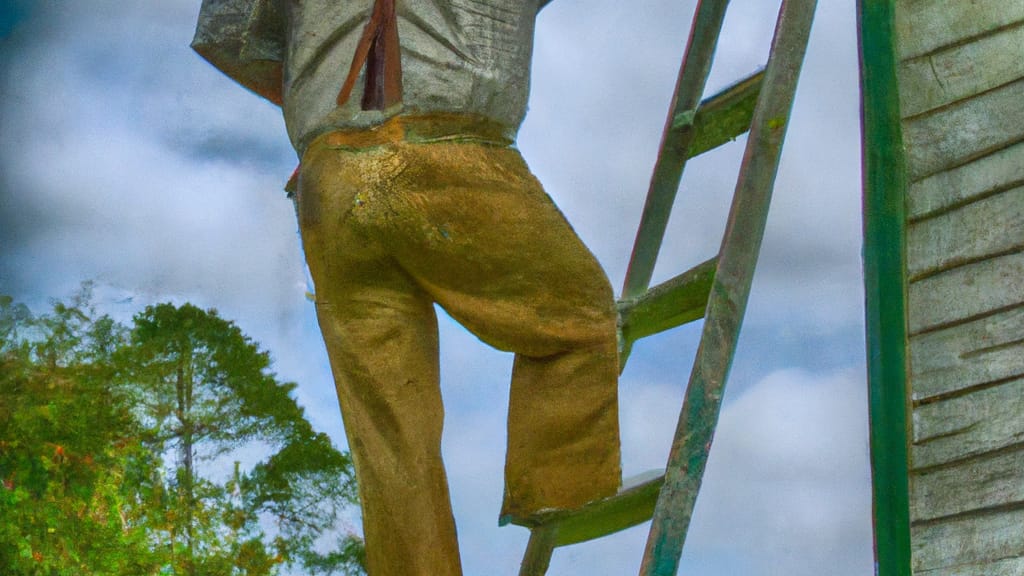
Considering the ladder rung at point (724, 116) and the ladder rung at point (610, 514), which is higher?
the ladder rung at point (724, 116)

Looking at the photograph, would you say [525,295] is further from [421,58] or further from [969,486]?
[969,486]

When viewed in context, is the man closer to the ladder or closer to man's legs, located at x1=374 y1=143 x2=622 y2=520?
man's legs, located at x1=374 y1=143 x2=622 y2=520

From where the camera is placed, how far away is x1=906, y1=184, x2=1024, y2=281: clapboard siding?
2383 millimetres

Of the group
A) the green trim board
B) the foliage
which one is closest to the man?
the green trim board

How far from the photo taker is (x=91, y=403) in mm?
7871

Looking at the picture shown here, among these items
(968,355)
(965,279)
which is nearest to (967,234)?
(965,279)

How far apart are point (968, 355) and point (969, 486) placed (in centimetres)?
19

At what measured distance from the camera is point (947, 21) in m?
2.47

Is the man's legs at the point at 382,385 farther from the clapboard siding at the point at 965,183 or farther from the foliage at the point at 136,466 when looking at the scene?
the foliage at the point at 136,466

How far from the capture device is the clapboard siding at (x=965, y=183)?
2.40m

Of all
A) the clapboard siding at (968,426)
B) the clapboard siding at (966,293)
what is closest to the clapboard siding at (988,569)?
the clapboard siding at (968,426)

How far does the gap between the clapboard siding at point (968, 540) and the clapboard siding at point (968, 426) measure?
0.29ft

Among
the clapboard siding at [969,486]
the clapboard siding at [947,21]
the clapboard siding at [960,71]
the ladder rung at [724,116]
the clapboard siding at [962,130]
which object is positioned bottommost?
the clapboard siding at [969,486]

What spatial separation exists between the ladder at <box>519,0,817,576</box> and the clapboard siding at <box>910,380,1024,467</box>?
29cm
